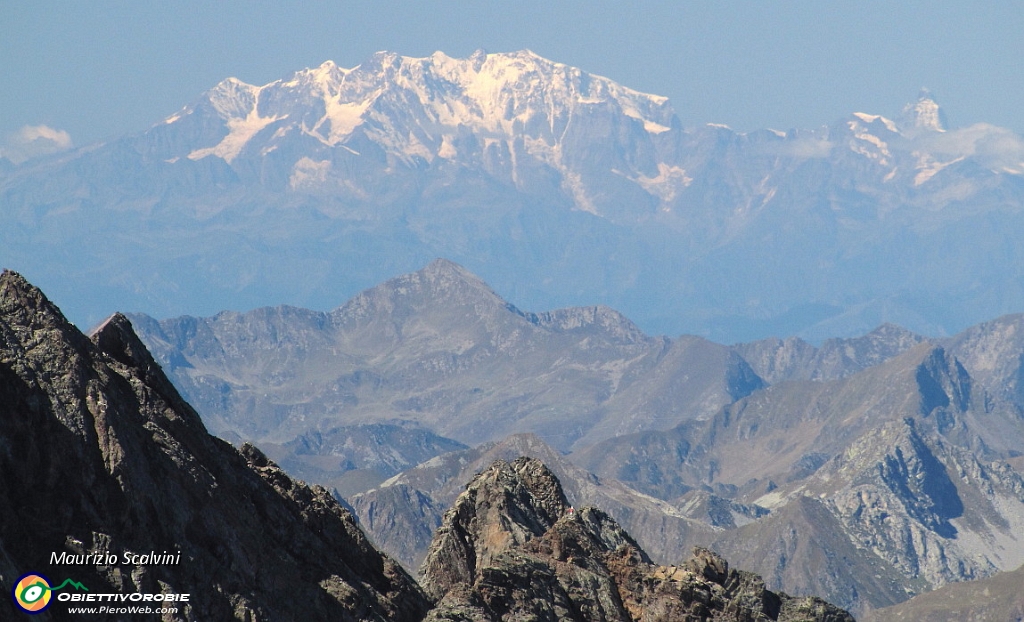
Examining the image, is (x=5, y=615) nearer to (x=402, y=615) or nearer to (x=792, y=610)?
(x=402, y=615)

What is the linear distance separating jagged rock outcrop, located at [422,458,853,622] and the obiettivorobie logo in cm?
1249

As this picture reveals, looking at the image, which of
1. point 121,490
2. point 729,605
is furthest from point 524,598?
point 121,490

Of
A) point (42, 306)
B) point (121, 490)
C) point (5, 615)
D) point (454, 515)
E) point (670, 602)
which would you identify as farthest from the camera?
point (454, 515)

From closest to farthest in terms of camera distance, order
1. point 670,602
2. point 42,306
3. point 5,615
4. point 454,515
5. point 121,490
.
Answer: point 5,615 < point 121,490 < point 42,306 < point 670,602 < point 454,515

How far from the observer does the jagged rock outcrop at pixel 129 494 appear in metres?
36.4

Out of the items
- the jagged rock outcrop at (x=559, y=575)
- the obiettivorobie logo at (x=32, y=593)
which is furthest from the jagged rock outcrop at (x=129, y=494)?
the jagged rock outcrop at (x=559, y=575)

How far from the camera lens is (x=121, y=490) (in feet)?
125

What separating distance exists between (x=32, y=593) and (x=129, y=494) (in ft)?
15.2

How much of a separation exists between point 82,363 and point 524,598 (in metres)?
15.9

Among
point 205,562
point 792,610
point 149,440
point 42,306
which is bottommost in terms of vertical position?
point 792,610

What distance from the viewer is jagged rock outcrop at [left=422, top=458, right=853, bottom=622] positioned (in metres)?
47.0

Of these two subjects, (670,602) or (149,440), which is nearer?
(149,440)

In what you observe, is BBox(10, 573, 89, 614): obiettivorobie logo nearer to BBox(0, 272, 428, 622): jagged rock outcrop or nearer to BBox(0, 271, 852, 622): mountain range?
BBox(0, 271, 852, 622): mountain range

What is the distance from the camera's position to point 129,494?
3819 cm
